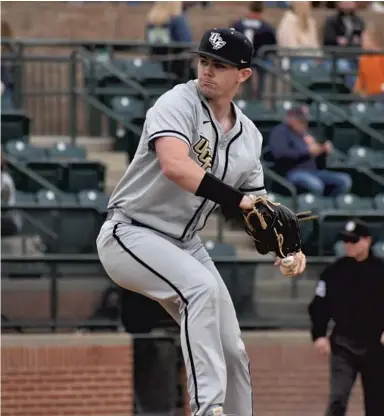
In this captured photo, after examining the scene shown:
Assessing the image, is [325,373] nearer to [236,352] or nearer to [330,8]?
[236,352]

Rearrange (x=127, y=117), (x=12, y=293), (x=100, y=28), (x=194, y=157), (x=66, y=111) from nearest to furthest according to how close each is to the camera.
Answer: (x=194, y=157)
(x=12, y=293)
(x=127, y=117)
(x=66, y=111)
(x=100, y=28)

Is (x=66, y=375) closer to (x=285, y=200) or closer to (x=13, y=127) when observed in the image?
(x=285, y=200)

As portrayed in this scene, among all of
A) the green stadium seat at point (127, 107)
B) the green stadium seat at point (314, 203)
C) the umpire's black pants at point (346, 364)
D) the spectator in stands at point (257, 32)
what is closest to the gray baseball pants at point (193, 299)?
the umpire's black pants at point (346, 364)

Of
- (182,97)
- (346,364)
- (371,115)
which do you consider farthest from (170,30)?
(182,97)

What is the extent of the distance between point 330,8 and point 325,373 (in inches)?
281

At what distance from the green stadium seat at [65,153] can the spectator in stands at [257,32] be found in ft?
6.44

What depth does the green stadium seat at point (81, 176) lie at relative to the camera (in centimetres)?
1057

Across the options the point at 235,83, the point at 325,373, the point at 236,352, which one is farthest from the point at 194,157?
the point at 325,373

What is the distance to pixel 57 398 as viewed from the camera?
920cm

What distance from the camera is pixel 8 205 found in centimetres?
938

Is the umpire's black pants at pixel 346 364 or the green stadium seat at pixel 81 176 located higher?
the green stadium seat at pixel 81 176

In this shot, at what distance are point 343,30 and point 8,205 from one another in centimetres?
476

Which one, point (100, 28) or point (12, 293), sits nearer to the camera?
point (12, 293)

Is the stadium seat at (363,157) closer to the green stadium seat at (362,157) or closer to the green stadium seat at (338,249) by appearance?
the green stadium seat at (362,157)
